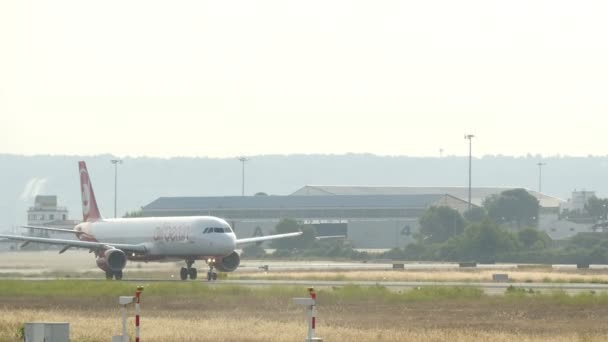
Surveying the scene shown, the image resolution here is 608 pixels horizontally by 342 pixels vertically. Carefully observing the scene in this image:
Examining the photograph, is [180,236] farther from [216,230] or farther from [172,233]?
[216,230]

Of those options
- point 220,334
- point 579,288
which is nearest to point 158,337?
point 220,334

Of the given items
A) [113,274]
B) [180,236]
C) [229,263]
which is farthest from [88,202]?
[180,236]

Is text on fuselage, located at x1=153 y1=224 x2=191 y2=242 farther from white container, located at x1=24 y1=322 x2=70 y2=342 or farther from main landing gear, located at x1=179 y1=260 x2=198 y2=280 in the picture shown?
white container, located at x1=24 y1=322 x2=70 y2=342

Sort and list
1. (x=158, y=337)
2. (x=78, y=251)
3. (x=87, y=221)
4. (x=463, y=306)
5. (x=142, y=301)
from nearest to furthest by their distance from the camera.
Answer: (x=158, y=337) → (x=463, y=306) → (x=142, y=301) → (x=87, y=221) → (x=78, y=251)

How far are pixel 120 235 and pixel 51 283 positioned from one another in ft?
59.6

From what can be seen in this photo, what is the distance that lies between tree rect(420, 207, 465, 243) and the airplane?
92.6 metres

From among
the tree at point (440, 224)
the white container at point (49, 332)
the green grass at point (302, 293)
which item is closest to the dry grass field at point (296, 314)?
the green grass at point (302, 293)

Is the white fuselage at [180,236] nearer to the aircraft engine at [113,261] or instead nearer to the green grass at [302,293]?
the aircraft engine at [113,261]

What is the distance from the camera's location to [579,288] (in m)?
73.0

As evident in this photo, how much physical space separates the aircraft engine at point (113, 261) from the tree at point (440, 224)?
320 ft

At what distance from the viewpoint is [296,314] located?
179 feet

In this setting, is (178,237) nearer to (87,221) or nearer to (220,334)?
(87,221)

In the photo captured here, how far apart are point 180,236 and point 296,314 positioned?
1414 inches

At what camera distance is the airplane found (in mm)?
89188
